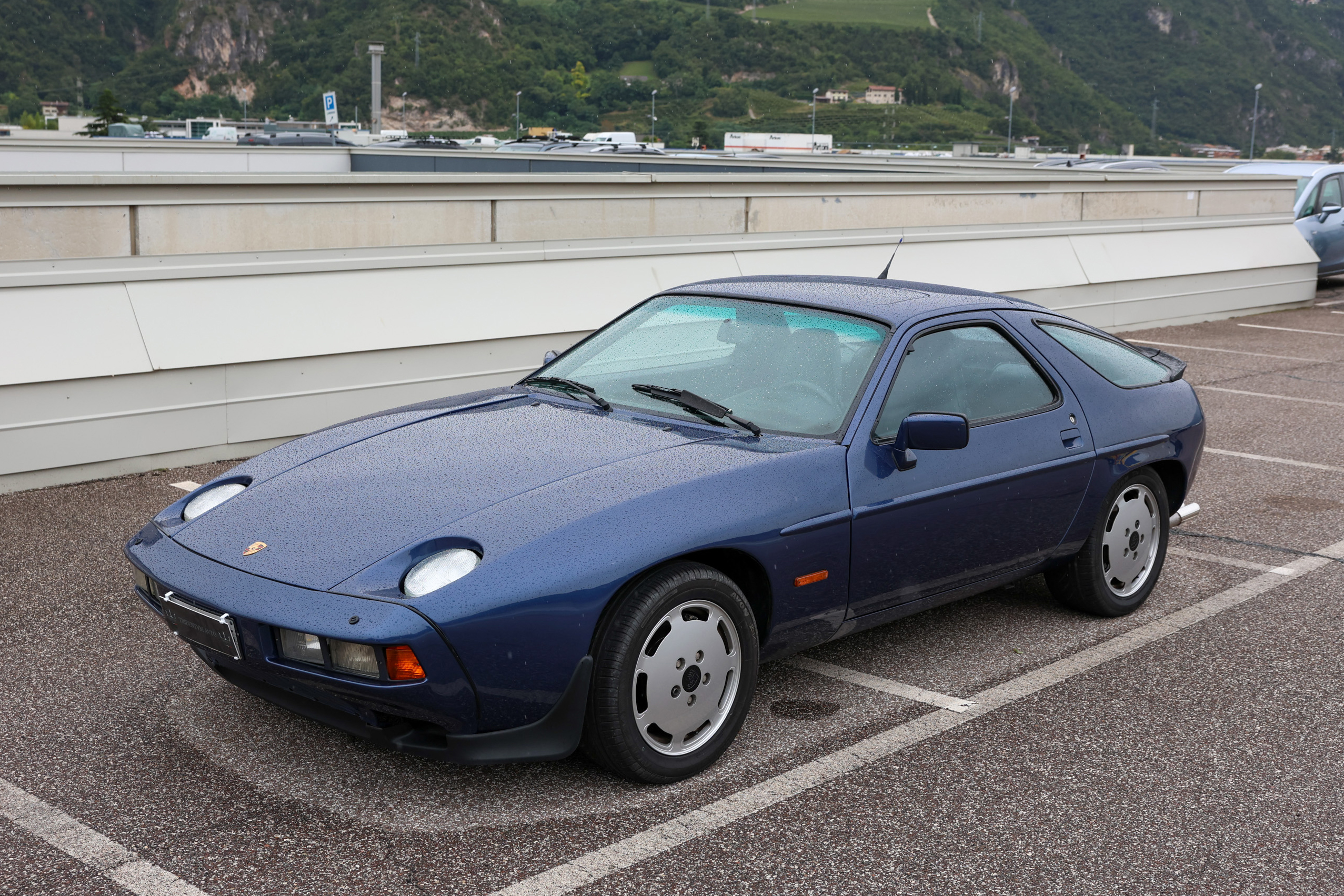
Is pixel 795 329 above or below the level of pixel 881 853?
above

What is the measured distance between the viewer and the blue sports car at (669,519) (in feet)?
10.5

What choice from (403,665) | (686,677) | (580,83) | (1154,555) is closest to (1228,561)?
(1154,555)

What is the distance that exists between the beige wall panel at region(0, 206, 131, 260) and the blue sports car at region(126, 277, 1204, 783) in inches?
129

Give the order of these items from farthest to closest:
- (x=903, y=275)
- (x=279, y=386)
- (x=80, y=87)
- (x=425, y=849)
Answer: (x=80, y=87), (x=903, y=275), (x=279, y=386), (x=425, y=849)

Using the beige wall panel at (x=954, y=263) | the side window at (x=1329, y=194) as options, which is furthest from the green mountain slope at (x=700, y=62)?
the beige wall panel at (x=954, y=263)

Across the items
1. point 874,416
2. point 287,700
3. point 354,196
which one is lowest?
point 287,700

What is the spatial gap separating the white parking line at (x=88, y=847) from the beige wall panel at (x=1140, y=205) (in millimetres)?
12819

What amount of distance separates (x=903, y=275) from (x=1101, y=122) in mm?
148712

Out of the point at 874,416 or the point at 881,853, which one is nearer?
the point at 881,853

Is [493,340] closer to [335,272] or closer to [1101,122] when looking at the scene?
[335,272]

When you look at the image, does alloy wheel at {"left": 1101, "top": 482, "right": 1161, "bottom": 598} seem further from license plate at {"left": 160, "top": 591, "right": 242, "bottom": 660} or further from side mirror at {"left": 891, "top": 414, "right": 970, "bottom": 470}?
license plate at {"left": 160, "top": 591, "right": 242, "bottom": 660}

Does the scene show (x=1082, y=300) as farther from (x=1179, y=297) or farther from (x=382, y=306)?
(x=382, y=306)

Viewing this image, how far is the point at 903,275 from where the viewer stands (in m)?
11.5

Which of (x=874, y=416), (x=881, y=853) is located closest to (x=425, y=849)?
(x=881, y=853)
